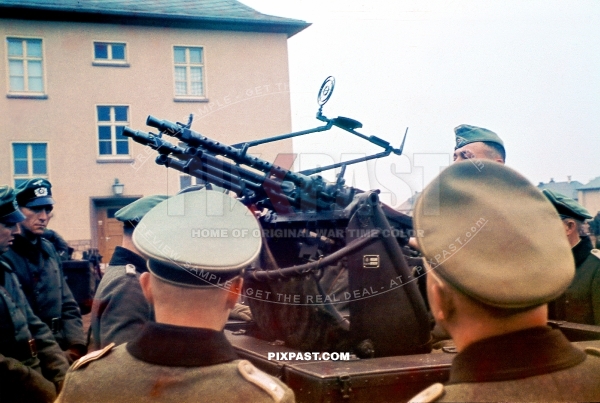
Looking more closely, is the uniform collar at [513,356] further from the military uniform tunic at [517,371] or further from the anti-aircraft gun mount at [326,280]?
the anti-aircraft gun mount at [326,280]

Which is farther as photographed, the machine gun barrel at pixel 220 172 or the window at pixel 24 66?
the machine gun barrel at pixel 220 172

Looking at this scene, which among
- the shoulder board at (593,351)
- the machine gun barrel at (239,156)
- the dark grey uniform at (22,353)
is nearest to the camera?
the shoulder board at (593,351)

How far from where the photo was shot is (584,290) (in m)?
2.32

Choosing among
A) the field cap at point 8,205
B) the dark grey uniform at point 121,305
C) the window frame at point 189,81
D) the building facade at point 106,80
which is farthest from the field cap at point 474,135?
the field cap at point 8,205

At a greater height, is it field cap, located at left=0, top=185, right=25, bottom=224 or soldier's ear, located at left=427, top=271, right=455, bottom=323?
field cap, located at left=0, top=185, right=25, bottom=224

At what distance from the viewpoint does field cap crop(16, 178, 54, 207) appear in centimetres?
204

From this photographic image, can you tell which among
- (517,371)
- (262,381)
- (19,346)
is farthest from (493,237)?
(19,346)

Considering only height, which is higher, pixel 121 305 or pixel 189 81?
pixel 189 81

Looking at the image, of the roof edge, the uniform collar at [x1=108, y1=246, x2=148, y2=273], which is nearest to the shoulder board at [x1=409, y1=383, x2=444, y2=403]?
the uniform collar at [x1=108, y1=246, x2=148, y2=273]

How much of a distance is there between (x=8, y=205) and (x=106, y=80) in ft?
1.65

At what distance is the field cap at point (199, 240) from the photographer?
45.1 inches

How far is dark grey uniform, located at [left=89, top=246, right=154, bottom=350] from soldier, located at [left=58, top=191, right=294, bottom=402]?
2.06 feet

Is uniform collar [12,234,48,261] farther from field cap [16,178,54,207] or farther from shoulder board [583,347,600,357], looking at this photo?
shoulder board [583,347,600,357]

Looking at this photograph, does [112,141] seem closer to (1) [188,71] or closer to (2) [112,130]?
(2) [112,130]
